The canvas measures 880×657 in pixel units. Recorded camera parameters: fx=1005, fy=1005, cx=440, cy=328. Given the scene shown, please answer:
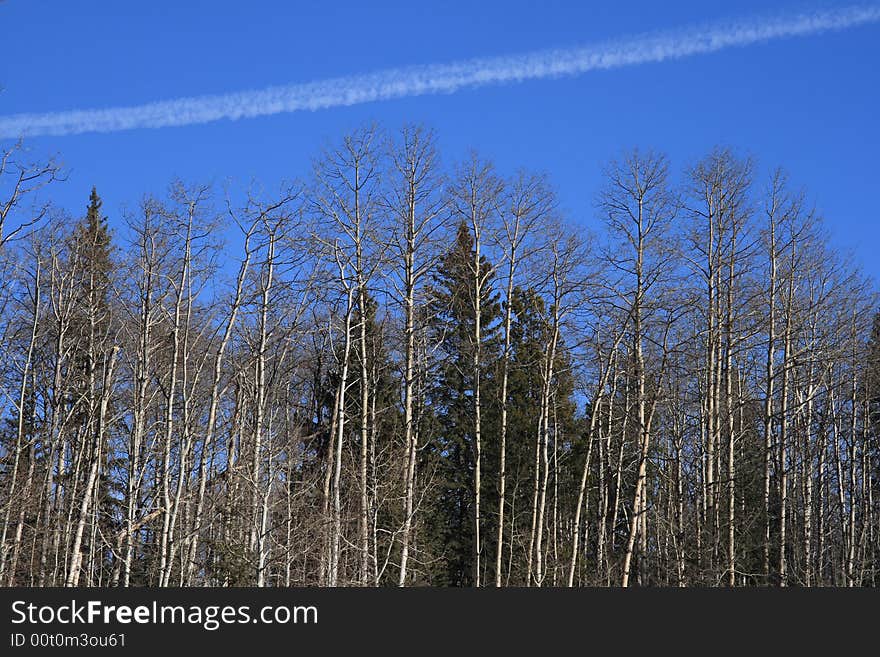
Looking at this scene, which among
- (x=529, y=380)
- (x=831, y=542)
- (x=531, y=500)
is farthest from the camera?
(x=529, y=380)

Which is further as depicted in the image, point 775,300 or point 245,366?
point 775,300

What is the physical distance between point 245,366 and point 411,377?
4.13 metres

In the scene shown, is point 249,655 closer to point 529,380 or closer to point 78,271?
point 78,271

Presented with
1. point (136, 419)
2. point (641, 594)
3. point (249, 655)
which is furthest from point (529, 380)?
point (249, 655)

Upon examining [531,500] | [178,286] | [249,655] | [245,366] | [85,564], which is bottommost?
[249,655]

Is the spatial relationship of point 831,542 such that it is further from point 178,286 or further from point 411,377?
point 178,286

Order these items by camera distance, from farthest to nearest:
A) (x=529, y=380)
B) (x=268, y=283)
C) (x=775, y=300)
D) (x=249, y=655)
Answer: (x=529, y=380)
(x=775, y=300)
(x=268, y=283)
(x=249, y=655)

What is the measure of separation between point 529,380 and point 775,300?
9043 mm

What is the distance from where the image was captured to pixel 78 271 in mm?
27125

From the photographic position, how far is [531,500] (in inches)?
1212

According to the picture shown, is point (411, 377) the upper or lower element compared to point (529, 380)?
lower

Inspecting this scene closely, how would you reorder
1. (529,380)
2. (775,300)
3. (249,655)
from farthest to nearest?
1. (529,380)
2. (775,300)
3. (249,655)

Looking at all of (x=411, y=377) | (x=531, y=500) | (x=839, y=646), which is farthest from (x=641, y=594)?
(x=531, y=500)

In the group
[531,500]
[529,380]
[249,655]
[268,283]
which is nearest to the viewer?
[249,655]
